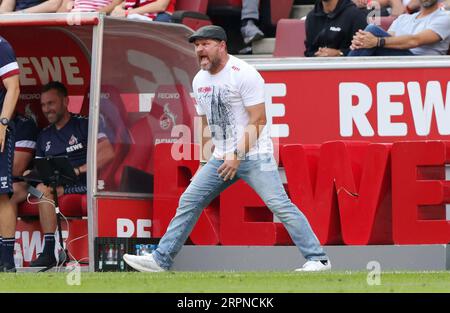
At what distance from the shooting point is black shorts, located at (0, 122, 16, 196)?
1185cm

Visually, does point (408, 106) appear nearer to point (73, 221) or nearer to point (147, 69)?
point (147, 69)

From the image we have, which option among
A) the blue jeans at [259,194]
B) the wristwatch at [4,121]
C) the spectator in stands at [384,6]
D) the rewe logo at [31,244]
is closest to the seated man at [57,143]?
the rewe logo at [31,244]

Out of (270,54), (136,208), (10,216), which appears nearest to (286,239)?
(136,208)

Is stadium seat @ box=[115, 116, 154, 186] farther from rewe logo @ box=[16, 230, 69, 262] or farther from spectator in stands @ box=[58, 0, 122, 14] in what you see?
spectator in stands @ box=[58, 0, 122, 14]

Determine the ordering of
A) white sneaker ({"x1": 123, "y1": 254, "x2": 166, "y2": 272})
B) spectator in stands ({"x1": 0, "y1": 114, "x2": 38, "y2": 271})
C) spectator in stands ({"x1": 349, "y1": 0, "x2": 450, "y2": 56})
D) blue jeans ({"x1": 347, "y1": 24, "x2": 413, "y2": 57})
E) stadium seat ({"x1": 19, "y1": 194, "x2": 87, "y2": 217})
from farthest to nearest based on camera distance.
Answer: blue jeans ({"x1": 347, "y1": 24, "x2": 413, "y2": 57})
spectator in stands ({"x1": 349, "y1": 0, "x2": 450, "y2": 56})
spectator in stands ({"x1": 0, "y1": 114, "x2": 38, "y2": 271})
stadium seat ({"x1": 19, "y1": 194, "x2": 87, "y2": 217})
white sneaker ({"x1": 123, "y1": 254, "x2": 166, "y2": 272})

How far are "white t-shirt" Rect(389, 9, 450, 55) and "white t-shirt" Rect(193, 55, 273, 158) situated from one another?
9.72ft

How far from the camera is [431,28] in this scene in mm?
13469

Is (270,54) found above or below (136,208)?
above

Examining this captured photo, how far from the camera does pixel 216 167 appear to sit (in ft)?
36.8

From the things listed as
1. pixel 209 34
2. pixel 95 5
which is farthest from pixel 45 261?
pixel 95 5

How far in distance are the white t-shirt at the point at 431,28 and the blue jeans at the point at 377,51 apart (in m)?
0.16

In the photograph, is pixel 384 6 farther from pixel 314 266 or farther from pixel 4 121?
pixel 4 121

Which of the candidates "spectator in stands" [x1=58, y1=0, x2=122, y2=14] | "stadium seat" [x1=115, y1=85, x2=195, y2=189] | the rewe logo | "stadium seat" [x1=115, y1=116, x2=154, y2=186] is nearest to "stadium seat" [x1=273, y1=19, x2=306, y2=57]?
"spectator in stands" [x1=58, y1=0, x2=122, y2=14]

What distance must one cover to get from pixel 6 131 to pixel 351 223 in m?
3.14
